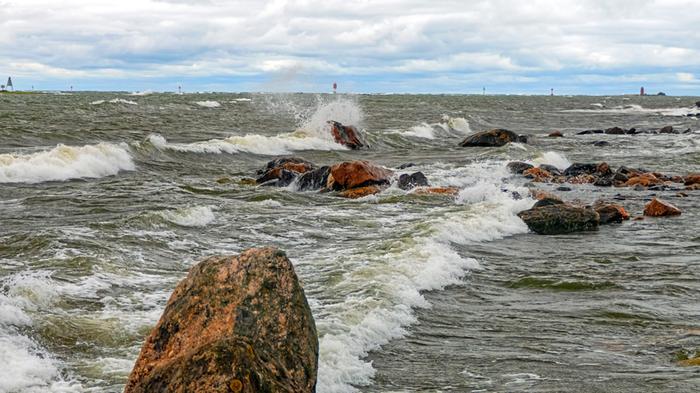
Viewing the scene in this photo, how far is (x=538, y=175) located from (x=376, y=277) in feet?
51.6

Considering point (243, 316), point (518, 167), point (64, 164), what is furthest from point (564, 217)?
point (64, 164)

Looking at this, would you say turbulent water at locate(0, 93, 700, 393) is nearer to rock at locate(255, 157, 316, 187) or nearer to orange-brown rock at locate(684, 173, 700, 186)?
rock at locate(255, 157, 316, 187)

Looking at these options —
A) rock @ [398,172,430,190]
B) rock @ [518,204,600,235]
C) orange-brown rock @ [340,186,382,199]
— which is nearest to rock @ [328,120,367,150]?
rock @ [398,172,430,190]

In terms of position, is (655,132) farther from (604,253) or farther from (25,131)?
(604,253)

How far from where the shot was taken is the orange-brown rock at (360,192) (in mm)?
19906

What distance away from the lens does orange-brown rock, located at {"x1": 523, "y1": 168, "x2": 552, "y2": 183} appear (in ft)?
80.7

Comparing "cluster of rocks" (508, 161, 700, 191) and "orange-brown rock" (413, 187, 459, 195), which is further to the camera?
"cluster of rocks" (508, 161, 700, 191)

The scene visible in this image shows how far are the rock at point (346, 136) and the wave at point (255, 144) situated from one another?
0.25 m

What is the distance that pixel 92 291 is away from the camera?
972 centimetres

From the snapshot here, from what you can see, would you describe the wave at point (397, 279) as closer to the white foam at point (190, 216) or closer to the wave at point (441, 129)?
the white foam at point (190, 216)

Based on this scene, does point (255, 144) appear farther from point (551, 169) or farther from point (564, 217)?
point (564, 217)

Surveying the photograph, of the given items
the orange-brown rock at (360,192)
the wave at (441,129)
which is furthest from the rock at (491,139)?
the orange-brown rock at (360,192)

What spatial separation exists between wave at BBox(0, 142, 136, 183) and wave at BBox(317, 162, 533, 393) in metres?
10.2

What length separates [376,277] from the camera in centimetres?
1055
